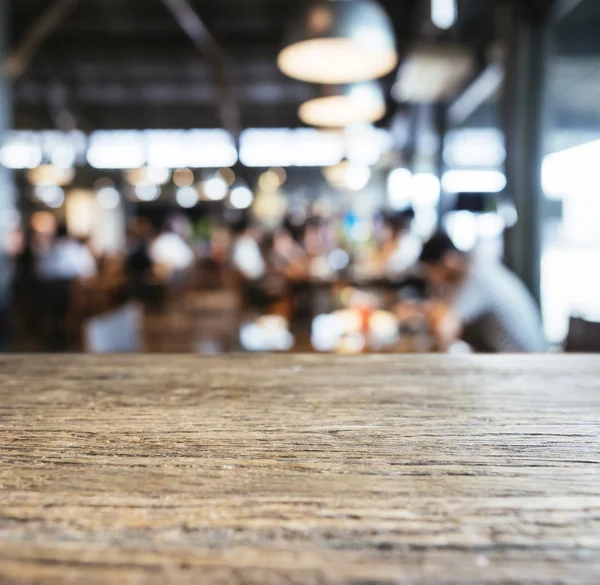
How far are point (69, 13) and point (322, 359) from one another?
9032 millimetres

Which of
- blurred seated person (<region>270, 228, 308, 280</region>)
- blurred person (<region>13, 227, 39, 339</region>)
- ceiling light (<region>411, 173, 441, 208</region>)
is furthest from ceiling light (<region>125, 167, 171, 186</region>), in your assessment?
ceiling light (<region>411, 173, 441, 208</region>)

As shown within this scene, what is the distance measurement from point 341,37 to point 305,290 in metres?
4.08

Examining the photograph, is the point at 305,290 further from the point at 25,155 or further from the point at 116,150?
the point at 25,155

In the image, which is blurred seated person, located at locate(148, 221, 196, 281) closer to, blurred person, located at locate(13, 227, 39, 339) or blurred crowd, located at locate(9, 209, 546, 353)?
blurred crowd, located at locate(9, 209, 546, 353)

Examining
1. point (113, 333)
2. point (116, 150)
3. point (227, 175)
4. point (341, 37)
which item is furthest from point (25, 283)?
point (116, 150)

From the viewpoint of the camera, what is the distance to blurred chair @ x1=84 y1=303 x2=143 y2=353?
5.76 feet

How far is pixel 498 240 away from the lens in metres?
4.76

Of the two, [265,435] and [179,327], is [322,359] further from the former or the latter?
[179,327]

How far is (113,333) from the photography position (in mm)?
1948

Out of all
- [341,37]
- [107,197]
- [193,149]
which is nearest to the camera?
[341,37]

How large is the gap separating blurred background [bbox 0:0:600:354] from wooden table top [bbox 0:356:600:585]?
3.98 feet

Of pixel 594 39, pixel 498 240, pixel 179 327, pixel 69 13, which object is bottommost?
pixel 179 327

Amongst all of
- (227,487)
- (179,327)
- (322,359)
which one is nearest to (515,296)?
(179,327)

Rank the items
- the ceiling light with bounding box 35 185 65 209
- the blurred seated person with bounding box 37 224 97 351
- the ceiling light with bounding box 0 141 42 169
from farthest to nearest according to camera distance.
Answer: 1. the ceiling light with bounding box 35 185 65 209
2. the ceiling light with bounding box 0 141 42 169
3. the blurred seated person with bounding box 37 224 97 351
